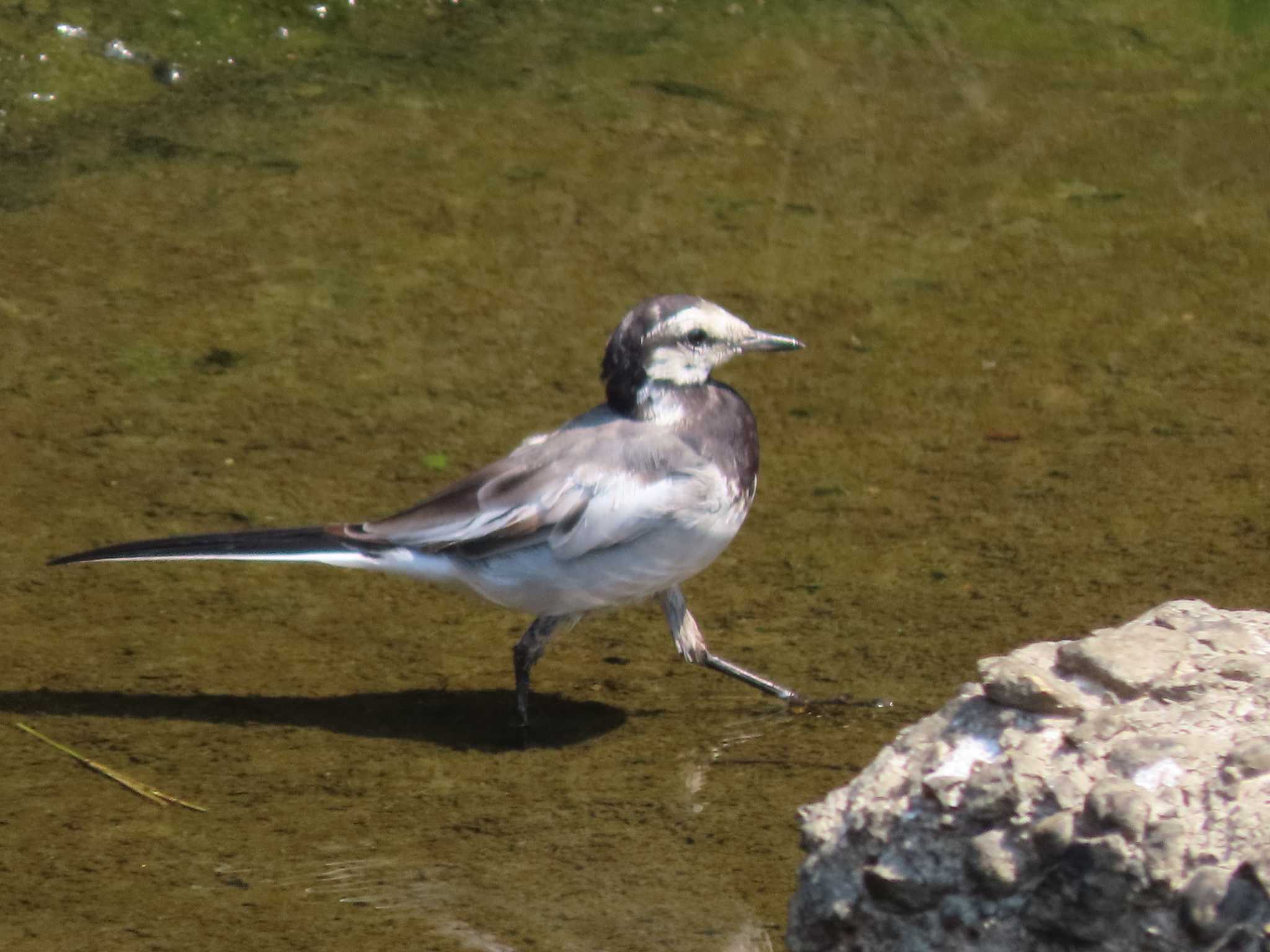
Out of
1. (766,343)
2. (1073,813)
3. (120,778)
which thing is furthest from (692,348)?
(1073,813)

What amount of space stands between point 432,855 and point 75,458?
2.03 metres

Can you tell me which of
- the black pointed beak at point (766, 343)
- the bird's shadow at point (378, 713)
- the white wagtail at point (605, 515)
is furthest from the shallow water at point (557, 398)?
the black pointed beak at point (766, 343)

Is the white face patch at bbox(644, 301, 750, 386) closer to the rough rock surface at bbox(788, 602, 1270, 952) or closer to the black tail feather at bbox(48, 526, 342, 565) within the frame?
the black tail feather at bbox(48, 526, 342, 565)

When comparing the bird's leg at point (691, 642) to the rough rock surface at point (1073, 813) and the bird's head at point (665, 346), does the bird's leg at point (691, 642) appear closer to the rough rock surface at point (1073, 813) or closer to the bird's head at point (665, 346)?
the bird's head at point (665, 346)

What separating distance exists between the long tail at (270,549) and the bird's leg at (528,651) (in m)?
0.37

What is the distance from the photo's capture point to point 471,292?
6.16m

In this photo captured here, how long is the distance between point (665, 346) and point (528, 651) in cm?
72

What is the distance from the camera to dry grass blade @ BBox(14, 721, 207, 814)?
3854 mm

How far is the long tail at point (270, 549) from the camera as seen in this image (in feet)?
14.2

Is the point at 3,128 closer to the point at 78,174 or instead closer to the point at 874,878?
the point at 78,174

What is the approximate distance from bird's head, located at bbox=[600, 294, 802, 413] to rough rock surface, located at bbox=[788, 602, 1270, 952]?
1574 mm

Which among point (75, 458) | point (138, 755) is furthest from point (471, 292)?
point (138, 755)

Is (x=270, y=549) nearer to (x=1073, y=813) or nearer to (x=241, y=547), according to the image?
(x=241, y=547)

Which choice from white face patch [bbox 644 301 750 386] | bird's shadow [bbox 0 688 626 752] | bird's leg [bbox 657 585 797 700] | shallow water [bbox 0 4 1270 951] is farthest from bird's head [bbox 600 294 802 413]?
bird's shadow [bbox 0 688 626 752]
